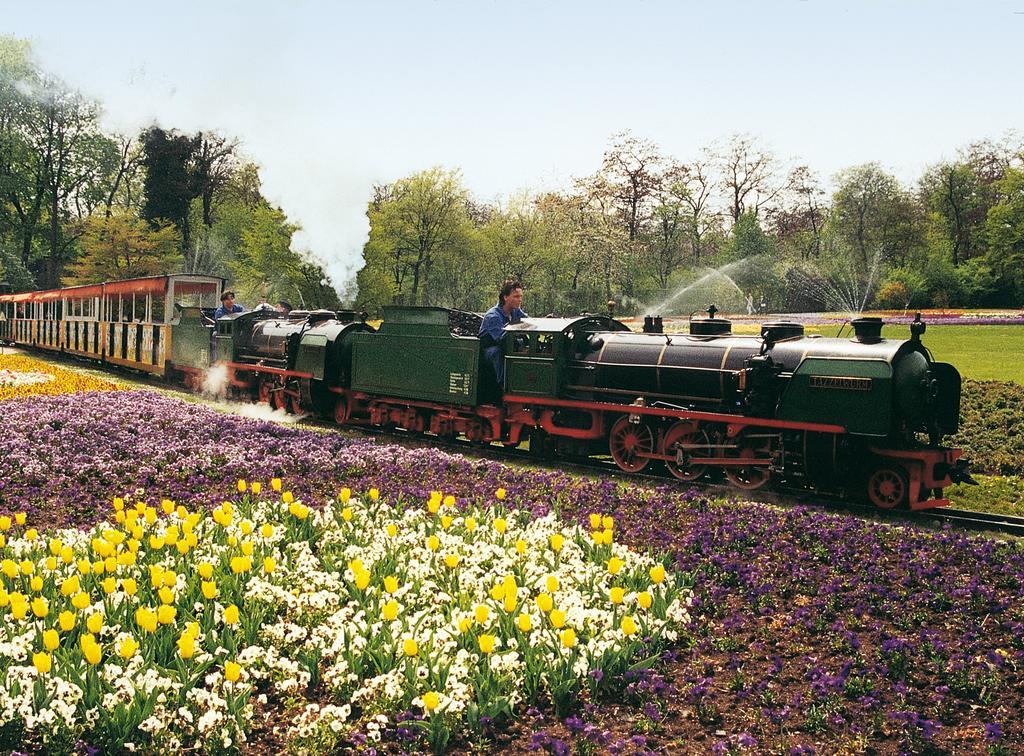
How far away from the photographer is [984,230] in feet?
172

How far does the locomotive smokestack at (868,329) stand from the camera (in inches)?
412

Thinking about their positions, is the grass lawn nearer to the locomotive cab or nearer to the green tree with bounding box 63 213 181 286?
the locomotive cab

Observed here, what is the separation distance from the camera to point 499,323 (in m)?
A: 14.2

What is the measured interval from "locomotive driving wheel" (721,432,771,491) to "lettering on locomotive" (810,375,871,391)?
1.10 metres

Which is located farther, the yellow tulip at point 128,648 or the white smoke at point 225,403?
the white smoke at point 225,403

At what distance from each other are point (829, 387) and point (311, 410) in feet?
38.3

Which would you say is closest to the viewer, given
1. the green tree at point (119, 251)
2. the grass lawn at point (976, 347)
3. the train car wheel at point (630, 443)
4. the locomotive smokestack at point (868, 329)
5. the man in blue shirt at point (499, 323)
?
the locomotive smokestack at point (868, 329)

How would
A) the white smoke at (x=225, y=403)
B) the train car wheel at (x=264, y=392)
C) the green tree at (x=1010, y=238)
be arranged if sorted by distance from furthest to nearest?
the green tree at (x=1010, y=238) → the train car wheel at (x=264, y=392) → the white smoke at (x=225, y=403)

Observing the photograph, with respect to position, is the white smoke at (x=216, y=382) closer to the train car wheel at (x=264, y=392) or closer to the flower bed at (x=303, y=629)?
the train car wheel at (x=264, y=392)

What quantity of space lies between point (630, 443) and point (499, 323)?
3.13 metres

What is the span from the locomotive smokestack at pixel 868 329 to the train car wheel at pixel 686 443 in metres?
2.37

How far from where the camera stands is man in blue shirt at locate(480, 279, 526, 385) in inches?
553

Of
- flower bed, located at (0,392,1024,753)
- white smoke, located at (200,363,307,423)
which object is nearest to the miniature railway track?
flower bed, located at (0,392,1024,753)

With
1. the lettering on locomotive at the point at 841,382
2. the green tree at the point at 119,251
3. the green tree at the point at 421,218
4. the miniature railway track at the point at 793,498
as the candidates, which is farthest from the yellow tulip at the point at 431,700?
the green tree at the point at 119,251
